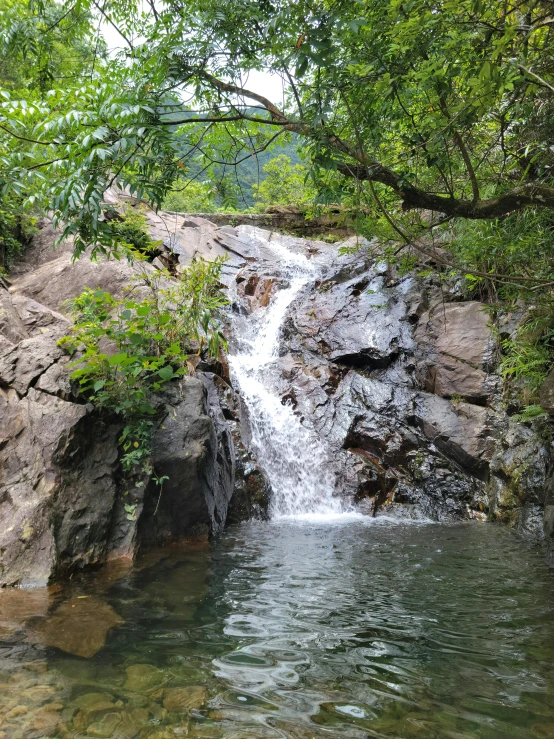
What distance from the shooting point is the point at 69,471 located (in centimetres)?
502

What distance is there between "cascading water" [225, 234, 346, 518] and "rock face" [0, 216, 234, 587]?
145 centimetres

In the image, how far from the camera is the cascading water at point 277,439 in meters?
8.06

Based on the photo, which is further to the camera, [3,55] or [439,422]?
[439,422]

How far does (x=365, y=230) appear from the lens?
5.26 m

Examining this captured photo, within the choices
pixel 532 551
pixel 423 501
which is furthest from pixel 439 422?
pixel 532 551

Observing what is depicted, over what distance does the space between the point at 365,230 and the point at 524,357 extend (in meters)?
4.02

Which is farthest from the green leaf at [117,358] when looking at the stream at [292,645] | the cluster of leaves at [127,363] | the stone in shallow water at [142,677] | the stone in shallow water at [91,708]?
the stone in shallow water at [91,708]

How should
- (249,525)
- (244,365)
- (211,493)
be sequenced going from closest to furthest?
1. (211,493)
2. (249,525)
3. (244,365)

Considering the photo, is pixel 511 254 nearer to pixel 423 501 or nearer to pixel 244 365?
pixel 423 501

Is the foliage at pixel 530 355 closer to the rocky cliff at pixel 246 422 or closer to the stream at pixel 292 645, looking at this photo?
the rocky cliff at pixel 246 422

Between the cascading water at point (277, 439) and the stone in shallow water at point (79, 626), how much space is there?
4177mm

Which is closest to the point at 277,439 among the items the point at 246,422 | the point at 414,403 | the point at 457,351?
the point at 246,422

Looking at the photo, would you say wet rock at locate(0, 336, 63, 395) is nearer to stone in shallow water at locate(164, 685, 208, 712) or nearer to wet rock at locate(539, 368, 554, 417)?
stone in shallow water at locate(164, 685, 208, 712)

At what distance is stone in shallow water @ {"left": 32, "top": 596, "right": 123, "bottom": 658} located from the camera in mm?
3146
